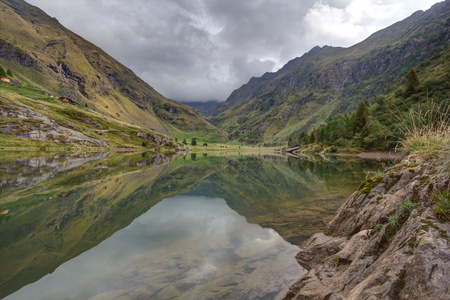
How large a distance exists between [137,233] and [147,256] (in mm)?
3999

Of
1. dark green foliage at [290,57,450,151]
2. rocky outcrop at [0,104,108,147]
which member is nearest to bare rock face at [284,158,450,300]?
dark green foliage at [290,57,450,151]

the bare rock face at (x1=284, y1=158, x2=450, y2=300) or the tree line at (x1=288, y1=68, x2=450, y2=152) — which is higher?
the tree line at (x1=288, y1=68, x2=450, y2=152)

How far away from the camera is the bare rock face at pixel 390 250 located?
4.68 m

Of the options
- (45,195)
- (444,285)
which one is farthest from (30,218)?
(444,285)

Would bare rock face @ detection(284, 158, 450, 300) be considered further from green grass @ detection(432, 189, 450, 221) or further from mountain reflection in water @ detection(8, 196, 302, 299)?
mountain reflection in water @ detection(8, 196, 302, 299)

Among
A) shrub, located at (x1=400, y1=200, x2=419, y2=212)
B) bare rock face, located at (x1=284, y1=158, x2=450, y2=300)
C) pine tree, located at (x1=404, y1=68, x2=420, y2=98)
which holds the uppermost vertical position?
pine tree, located at (x1=404, y1=68, x2=420, y2=98)

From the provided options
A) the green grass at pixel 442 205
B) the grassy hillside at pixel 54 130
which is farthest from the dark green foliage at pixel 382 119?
the grassy hillside at pixel 54 130

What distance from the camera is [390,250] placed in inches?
245

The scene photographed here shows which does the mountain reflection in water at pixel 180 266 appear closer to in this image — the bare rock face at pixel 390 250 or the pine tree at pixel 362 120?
the bare rock face at pixel 390 250

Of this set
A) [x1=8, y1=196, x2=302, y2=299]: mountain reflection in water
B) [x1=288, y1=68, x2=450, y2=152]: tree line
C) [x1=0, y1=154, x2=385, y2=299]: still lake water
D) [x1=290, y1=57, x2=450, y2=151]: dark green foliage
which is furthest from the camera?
[x1=288, y1=68, x2=450, y2=152]: tree line

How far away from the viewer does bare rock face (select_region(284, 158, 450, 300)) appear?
184 inches

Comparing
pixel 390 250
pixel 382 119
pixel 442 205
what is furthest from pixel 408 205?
pixel 382 119

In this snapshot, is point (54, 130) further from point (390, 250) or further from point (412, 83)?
point (412, 83)

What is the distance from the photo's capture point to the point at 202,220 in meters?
18.6
